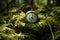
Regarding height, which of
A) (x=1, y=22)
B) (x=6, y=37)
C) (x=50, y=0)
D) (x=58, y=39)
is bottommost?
(x=58, y=39)

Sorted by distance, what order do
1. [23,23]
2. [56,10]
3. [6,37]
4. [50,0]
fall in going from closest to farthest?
[6,37]
[23,23]
[56,10]
[50,0]

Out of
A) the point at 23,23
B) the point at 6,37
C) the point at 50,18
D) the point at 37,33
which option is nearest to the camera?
the point at 6,37

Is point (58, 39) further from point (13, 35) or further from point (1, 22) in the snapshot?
point (1, 22)

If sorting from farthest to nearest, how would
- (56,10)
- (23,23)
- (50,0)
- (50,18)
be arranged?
(50,0) → (56,10) → (50,18) → (23,23)

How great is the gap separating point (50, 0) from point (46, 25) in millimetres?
4491

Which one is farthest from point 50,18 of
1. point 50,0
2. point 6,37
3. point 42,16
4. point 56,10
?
point 50,0

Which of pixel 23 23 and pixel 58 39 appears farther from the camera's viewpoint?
pixel 23 23

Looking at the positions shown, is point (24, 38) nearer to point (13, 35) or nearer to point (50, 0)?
point (13, 35)

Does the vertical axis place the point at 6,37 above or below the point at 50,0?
below

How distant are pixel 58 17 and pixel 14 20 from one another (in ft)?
8.30

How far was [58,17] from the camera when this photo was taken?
8297 millimetres

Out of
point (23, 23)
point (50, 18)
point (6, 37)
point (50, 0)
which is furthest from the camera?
point (50, 0)

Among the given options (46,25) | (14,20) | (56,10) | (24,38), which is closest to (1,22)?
(14,20)

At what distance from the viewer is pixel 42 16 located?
827 centimetres
